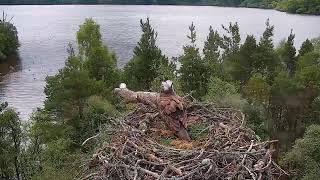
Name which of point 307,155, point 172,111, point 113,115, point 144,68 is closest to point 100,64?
point 144,68

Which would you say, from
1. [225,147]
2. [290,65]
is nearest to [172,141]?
[225,147]

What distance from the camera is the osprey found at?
11.9 m

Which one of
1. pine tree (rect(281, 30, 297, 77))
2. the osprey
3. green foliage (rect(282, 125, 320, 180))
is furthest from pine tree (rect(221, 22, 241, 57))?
the osprey

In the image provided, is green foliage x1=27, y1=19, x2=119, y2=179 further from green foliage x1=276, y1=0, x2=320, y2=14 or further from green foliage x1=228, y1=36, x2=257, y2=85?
green foliage x1=276, y1=0, x2=320, y2=14

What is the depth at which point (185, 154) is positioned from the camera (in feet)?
32.1

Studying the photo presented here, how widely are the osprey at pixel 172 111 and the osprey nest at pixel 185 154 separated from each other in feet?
0.72

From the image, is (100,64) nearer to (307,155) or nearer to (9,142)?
Result: (9,142)

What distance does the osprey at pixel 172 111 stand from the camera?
39.1 ft

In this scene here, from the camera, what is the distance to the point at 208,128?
39.0 feet

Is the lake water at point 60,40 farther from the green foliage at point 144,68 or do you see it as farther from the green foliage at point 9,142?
the green foliage at point 9,142

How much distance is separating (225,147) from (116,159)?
2407mm

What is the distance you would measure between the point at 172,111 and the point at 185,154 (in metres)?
2.27

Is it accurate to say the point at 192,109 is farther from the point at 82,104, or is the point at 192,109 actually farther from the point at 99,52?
the point at 99,52

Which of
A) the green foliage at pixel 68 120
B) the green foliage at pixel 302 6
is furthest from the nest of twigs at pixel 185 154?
the green foliage at pixel 302 6
